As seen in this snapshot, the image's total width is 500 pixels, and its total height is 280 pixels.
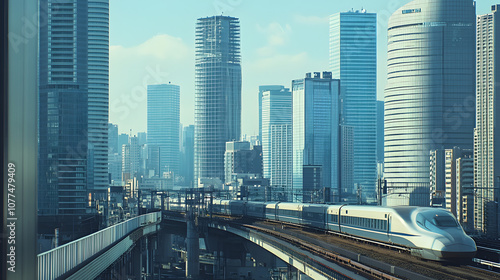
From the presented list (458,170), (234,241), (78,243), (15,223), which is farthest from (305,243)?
(458,170)

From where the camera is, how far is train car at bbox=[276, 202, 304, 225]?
72438 mm

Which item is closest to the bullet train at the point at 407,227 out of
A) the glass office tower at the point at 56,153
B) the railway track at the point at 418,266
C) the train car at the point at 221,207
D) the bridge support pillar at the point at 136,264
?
the railway track at the point at 418,266

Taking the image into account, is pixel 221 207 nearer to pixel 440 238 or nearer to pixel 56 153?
pixel 440 238

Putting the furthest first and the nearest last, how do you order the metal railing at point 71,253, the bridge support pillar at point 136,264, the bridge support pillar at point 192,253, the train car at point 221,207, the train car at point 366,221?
the train car at point 221,207
the bridge support pillar at point 192,253
the bridge support pillar at point 136,264
the train car at point 366,221
the metal railing at point 71,253

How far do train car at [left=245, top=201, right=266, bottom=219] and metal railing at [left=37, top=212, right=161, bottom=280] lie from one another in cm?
4731

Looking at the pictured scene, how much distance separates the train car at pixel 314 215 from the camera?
202ft

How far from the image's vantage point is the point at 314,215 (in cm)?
6469

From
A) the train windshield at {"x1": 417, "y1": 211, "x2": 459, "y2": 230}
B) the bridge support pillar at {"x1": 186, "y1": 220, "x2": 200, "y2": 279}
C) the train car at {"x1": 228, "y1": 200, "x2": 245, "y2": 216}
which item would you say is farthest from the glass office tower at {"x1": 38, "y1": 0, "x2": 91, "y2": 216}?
the train windshield at {"x1": 417, "y1": 211, "x2": 459, "y2": 230}

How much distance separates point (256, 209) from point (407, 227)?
54.3 metres

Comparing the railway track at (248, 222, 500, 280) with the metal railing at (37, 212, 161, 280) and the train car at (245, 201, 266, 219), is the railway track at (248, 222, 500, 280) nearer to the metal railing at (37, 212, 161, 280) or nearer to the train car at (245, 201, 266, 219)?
the metal railing at (37, 212, 161, 280)

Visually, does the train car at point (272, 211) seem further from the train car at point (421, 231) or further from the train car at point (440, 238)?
the train car at point (440, 238)

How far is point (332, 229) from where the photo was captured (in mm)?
58688

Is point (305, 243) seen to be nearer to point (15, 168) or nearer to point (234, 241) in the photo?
point (15, 168)

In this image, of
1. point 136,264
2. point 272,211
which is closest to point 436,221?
point 136,264
